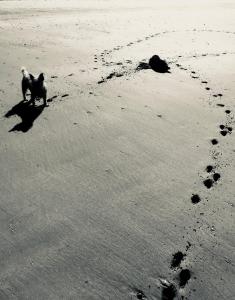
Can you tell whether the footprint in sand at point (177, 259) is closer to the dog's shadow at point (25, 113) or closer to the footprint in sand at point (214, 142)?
the footprint in sand at point (214, 142)

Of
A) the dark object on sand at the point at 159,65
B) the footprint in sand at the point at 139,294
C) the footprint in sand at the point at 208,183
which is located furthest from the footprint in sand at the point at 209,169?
the dark object on sand at the point at 159,65

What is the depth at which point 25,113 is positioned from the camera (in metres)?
6.98

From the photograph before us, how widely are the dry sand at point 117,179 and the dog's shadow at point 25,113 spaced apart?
1.4 inches

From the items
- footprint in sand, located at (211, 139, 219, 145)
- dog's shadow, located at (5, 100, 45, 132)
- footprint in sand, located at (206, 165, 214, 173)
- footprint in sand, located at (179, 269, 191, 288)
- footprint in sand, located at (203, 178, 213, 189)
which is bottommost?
footprint in sand, located at (179, 269, 191, 288)

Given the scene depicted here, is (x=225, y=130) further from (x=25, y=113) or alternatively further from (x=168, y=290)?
(x=25, y=113)

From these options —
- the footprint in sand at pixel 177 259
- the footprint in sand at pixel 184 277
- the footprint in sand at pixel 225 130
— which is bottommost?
the footprint in sand at pixel 184 277

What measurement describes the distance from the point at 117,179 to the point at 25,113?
2696 millimetres

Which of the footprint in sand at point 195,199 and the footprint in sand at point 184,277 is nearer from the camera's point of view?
the footprint in sand at point 184,277

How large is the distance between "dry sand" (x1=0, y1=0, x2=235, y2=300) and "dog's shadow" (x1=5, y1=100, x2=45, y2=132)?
0.04m

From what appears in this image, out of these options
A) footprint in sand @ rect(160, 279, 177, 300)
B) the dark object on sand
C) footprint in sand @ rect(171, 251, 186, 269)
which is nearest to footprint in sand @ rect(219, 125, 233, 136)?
footprint in sand @ rect(171, 251, 186, 269)

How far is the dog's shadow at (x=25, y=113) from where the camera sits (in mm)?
6514

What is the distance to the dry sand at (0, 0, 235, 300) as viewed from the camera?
12.7ft

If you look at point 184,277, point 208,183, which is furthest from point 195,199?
point 184,277

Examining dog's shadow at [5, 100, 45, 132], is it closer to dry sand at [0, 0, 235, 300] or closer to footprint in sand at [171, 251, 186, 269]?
dry sand at [0, 0, 235, 300]
